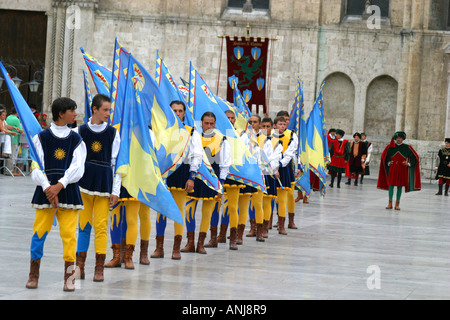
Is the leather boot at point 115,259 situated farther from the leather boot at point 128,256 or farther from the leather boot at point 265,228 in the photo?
the leather boot at point 265,228

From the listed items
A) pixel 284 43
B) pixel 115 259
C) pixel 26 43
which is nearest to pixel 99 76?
pixel 115 259

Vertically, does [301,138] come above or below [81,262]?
above

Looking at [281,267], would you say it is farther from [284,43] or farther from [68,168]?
[284,43]

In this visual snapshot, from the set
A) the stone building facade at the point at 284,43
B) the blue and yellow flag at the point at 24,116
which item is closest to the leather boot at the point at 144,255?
the blue and yellow flag at the point at 24,116

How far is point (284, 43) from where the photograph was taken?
32781 millimetres

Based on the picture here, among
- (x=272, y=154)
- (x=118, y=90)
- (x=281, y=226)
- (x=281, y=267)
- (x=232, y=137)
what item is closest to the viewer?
(x=118, y=90)

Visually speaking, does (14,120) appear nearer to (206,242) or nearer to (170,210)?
(206,242)

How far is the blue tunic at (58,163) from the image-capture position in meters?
7.74

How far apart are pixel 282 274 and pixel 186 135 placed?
208 centimetres

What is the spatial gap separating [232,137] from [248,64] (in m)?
20.3

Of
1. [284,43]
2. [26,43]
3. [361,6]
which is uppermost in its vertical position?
[361,6]

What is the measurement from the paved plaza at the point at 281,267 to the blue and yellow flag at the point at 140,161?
0.78 meters

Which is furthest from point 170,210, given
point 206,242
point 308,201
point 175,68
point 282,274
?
point 175,68

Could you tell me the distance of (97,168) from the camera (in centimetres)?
843
